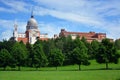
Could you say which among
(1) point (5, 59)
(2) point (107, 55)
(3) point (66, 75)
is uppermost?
(2) point (107, 55)

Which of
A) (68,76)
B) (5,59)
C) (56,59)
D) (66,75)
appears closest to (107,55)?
(56,59)

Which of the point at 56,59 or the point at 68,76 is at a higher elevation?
the point at 56,59

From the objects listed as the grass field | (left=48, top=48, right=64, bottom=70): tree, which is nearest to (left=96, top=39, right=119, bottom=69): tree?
(left=48, top=48, right=64, bottom=70): tree

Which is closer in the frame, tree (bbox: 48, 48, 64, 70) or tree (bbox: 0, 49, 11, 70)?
tree (bbox: 48, 48, 64, 70)

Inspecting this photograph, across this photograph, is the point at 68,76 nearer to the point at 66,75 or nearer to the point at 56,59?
the point at 66,75

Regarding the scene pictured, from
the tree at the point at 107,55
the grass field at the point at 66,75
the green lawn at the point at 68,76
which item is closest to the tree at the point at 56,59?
the tree at the point at 107,55

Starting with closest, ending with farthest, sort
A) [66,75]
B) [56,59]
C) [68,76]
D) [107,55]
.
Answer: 1. [68,76]
2. [66,75]
3. [107,55]
4. [56,59]

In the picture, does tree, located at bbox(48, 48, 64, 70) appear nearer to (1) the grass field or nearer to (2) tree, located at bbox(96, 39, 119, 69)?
(2) tree, located at bbox(96, 39, 119, 69)

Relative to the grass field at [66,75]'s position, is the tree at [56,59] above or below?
above

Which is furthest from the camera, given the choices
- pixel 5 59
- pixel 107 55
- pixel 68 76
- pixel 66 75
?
pixel 5 59

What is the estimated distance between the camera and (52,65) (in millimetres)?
90125

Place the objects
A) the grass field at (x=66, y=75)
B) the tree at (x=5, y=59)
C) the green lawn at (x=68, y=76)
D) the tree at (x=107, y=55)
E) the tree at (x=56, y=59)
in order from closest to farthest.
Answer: the green lawn at (x=68, y=76), the grass field at (x=66, y=75), the tree at (x=107, y=55), the tree at (x=56, y=59), the tree at (x=5, y=59)

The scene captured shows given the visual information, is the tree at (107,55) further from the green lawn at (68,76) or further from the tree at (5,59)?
the green lawn at (68,76)

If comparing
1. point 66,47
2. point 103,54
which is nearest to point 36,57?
point 103,54
